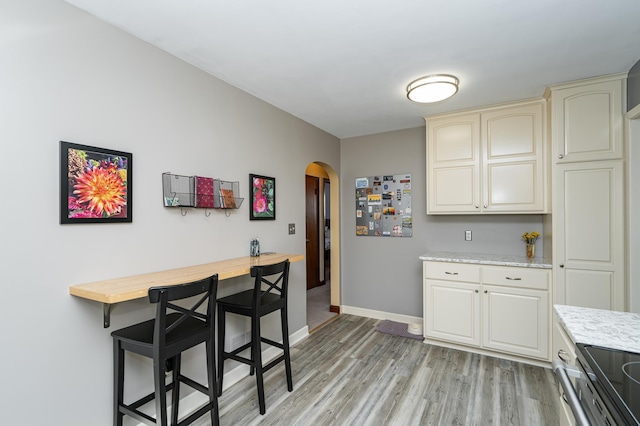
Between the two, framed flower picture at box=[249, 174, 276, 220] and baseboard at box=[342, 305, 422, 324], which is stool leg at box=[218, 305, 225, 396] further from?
baseboard at box=[342, 305, 422, 324]

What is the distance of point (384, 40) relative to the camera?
1.96 meters

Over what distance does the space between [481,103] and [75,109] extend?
3.27 m

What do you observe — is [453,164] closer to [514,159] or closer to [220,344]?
[514,159]

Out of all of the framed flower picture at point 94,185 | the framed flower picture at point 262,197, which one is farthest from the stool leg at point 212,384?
the framed flower picture at point 262,197

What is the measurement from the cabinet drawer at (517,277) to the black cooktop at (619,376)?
1883 millimetres

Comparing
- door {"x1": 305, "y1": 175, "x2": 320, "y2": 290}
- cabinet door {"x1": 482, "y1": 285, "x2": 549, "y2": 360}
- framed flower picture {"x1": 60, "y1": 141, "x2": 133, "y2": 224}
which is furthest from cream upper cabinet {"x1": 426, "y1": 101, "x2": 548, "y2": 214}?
framed flower picture {"x1": 60, "y1": 141, "x2": 133, "y2": 224}

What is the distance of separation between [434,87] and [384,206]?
1.86 m

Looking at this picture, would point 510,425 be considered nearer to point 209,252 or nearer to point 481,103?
point 209,252

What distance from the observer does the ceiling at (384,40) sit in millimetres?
1649

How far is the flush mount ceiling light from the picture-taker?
2.43 meters

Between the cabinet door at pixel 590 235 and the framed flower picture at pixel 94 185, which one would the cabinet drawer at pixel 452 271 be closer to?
the cabinet door at pixel 590 235

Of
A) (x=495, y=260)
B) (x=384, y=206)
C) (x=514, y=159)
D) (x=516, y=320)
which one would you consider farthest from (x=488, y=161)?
(x=516, y=320)

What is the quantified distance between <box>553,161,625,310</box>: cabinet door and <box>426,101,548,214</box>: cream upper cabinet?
275 mm

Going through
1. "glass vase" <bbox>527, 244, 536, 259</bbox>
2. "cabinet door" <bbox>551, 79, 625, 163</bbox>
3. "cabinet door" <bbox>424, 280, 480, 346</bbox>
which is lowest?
"cabinet door" <bbox>424, 280, 480, 346</bbox>
